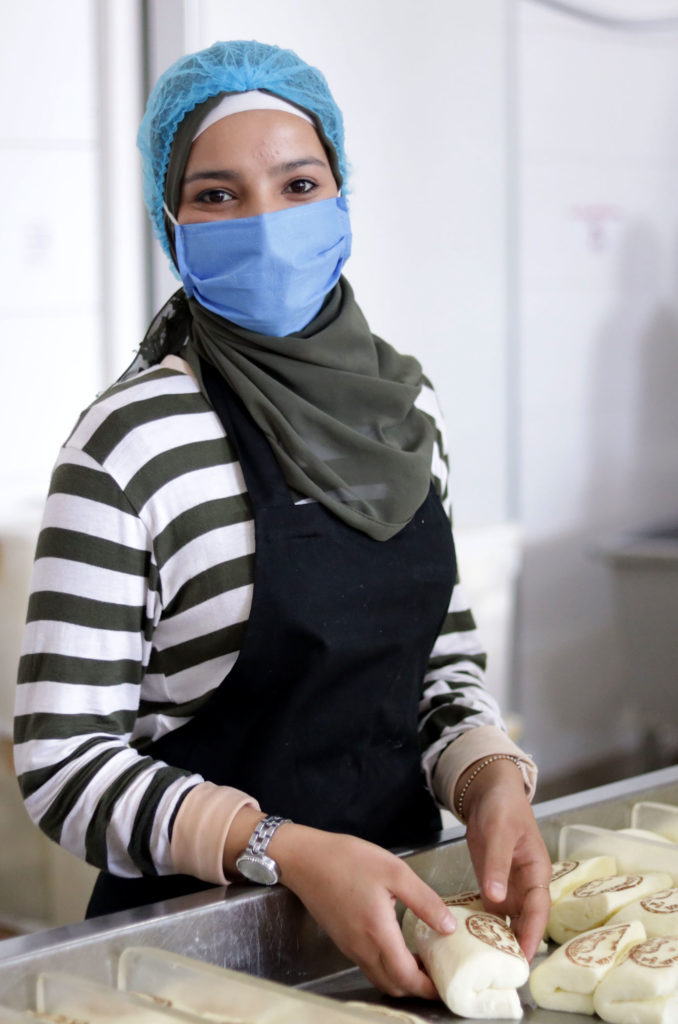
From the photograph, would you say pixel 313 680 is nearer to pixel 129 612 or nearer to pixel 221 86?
pixel 129 612

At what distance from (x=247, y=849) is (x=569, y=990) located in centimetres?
24

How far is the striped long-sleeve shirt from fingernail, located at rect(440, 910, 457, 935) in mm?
221

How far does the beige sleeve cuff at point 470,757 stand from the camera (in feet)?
3.63

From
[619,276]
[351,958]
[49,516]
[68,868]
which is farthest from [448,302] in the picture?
[351,958]

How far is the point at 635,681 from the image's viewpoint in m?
3.53

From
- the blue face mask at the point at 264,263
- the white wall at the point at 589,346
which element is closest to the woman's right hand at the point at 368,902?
the blue face mask at the point at 264,263

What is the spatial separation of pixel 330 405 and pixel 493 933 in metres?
0.52

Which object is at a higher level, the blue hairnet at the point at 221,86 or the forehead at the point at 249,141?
the blue hairnet at the point at 221,86

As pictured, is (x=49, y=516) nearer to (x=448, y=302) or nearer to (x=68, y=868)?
(x=68, y=868)

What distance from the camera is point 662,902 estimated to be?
0.93 meters

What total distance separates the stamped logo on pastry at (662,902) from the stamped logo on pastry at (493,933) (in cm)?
11

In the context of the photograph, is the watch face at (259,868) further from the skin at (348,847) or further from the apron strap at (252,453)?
the apron strap at (252,453)

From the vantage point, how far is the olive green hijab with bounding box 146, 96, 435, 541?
1116 millimetres

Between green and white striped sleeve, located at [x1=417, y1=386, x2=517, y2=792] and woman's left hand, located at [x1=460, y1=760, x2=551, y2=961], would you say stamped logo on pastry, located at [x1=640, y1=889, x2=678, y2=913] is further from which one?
green and white striped sleeve, located at [x1=417, y1=386, x2=517, y2=792]
